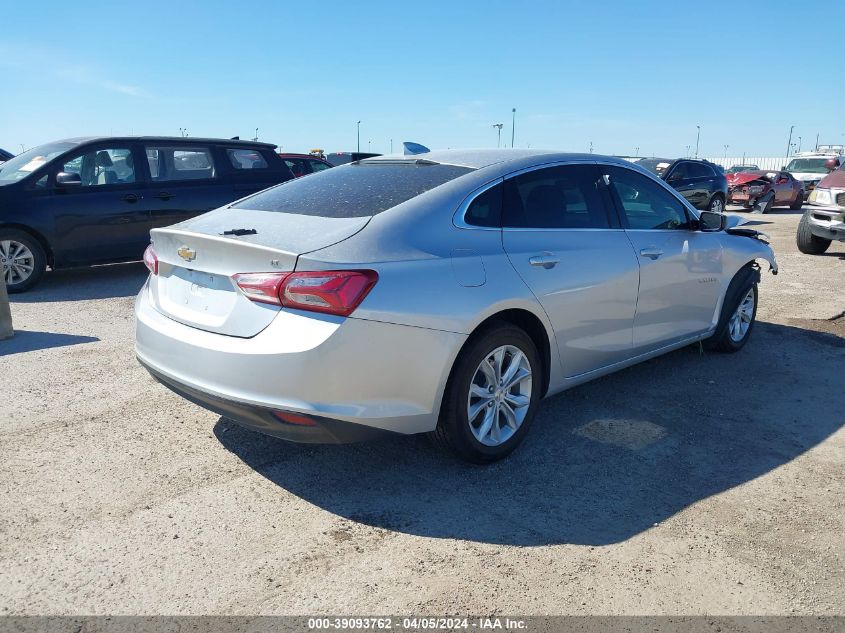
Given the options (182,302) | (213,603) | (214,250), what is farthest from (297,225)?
(213,603)

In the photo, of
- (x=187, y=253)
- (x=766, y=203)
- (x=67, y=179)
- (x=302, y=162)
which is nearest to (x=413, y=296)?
(x=187, y=253)

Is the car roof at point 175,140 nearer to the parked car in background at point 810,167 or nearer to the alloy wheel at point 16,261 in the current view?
the alloy wheel at point 16,261

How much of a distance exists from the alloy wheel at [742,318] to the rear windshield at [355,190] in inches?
123

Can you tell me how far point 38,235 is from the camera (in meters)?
8.01

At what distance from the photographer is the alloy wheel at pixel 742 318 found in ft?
18.9

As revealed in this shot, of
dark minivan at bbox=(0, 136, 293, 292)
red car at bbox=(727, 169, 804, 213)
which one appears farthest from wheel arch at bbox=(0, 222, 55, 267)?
red car at bbox=(727, 169, 804, 213)

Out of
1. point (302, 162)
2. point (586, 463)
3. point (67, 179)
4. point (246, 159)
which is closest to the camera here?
point (586, 463)

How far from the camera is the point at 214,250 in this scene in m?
3.29

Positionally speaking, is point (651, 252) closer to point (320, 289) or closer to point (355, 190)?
point (355, 190)

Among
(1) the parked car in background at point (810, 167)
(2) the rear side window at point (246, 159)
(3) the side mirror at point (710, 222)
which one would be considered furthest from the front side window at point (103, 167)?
(1) the parked car in background at point (810, 167)

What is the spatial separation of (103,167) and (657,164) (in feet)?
37.0

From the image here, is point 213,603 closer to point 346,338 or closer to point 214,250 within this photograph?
point 346,338

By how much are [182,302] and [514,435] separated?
1849mm

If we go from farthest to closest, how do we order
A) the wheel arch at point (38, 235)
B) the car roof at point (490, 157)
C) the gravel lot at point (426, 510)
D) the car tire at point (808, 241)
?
1. the car tire at point (808, 241)
2. the wheel arch at point (38, 235)
3. the car roof at point (490, 157)
4. the gravel lot at point (426, 510)
